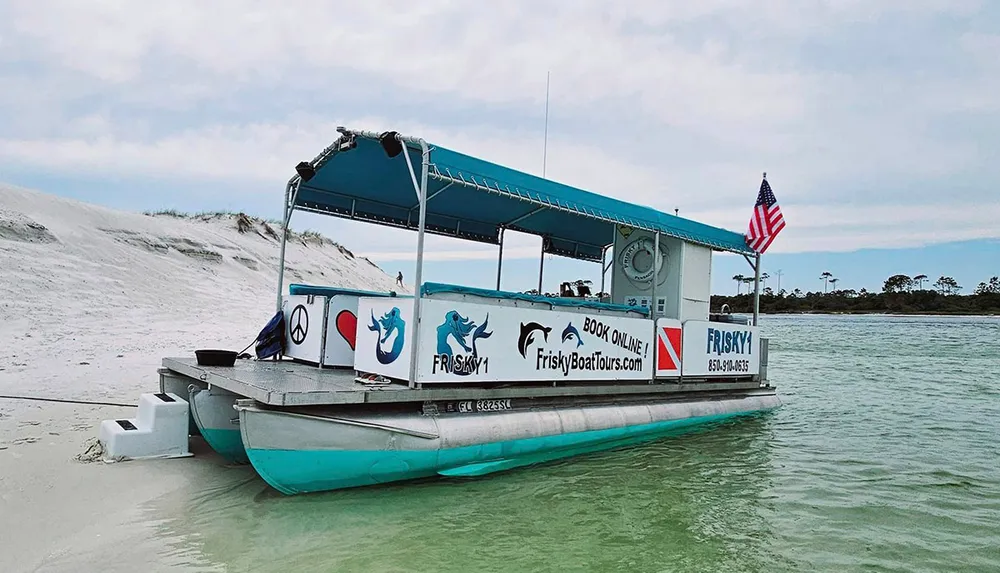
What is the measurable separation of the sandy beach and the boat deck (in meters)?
1.06

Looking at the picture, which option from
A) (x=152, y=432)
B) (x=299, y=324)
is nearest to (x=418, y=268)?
(x=299, y=324)

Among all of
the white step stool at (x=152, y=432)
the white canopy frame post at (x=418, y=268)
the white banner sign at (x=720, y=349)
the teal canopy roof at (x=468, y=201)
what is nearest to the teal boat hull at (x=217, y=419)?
the white step stool at (x=152, y=432)

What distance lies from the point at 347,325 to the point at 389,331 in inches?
56.9

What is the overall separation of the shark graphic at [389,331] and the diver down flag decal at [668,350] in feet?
15.2

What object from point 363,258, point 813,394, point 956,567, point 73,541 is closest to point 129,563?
point 73,541

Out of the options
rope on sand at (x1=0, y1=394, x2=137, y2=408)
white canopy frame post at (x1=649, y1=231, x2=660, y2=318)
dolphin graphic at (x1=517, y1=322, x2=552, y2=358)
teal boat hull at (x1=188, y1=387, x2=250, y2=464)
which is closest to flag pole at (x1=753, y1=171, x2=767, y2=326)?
white canopy frame post at (x1=649, y1=231, x2=660, y2=318)

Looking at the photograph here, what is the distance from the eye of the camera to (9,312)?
1339 cm

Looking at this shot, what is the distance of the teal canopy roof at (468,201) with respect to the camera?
7.87m

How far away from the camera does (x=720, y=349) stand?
11.7 meters

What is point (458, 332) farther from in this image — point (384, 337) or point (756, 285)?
point (756, 285)

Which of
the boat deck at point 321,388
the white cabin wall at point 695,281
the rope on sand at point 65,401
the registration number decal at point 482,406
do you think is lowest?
the rope on sand at point 65,401

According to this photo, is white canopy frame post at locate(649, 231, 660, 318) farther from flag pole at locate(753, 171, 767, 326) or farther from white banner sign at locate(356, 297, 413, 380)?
white banner sign at locate(356, 297, 413, 380)

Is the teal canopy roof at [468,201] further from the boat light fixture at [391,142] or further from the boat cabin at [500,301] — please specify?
the boat light fixture at [391,142]

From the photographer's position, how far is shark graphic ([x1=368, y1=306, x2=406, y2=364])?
7324 millimetres
